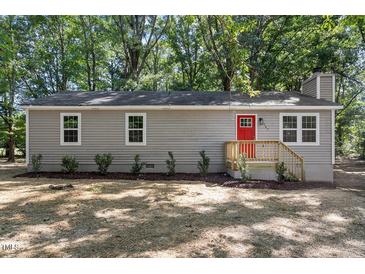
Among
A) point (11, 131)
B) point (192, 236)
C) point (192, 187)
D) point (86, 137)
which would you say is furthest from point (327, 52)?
point (11, 131)

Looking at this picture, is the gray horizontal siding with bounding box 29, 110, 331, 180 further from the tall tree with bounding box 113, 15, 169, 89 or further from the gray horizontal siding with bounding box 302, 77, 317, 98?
the tall tree with bounding box 113, 15, 169, 89

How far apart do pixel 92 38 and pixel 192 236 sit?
2137 centimetres

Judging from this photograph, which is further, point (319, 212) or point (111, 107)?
point (111, 107)

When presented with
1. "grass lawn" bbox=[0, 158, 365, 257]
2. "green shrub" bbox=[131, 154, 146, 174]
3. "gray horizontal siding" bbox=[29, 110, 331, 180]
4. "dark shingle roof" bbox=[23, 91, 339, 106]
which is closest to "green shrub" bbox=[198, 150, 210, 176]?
"gray horizontal siding" bbox=[29, 110, 331, 180]

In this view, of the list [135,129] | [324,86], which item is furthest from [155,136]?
[324,86]

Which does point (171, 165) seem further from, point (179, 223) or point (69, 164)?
point (179, 223)

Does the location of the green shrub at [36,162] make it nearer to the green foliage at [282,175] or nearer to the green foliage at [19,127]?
the green foliage at [19,127]

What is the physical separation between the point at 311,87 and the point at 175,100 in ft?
22.4

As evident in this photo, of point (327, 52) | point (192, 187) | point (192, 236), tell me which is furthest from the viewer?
point (327, 52)

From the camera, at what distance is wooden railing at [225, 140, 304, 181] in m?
9.66

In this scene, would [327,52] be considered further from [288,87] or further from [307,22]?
[288,87]

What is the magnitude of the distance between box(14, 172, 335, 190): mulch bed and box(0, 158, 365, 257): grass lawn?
86 cm

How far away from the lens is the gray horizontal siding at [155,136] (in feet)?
36.4
